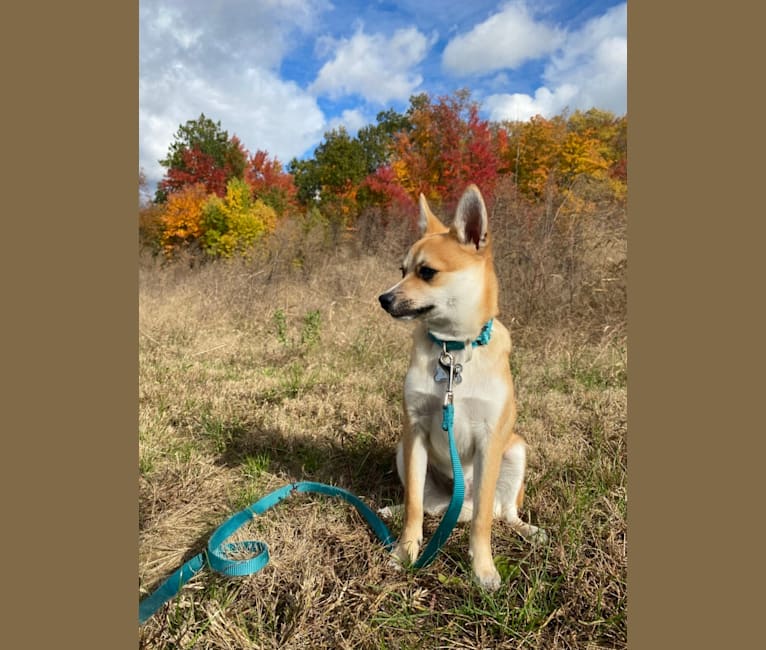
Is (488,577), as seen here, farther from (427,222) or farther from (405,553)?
(427,222)

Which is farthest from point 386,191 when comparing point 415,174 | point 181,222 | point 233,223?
point 181,222

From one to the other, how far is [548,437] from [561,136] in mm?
13085

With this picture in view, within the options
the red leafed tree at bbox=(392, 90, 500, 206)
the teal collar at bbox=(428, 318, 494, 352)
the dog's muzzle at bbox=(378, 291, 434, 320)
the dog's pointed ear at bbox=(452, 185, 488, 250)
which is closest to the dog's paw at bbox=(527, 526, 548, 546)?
the teal collar at bbox=(428, 318, 494, 352)

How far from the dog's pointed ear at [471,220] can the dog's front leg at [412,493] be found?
1021 millimetres

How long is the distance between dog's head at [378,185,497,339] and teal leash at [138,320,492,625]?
105 millimetres

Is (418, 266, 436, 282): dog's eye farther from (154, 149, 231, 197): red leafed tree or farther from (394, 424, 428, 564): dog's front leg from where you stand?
(154, 149, 231, 197): red leafed tree

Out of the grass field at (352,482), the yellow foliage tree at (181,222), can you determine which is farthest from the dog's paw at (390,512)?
the yellow foliage tree at (181,222)

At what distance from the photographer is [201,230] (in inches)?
641

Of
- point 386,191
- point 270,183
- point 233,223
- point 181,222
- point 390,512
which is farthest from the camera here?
point 270,183

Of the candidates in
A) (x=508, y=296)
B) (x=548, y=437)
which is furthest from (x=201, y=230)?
(x=548, y=437)

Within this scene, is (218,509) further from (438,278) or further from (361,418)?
(438,278)

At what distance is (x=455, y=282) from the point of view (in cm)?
225

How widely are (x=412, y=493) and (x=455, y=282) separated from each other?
1.09m

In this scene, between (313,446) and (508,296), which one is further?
(508,296)
